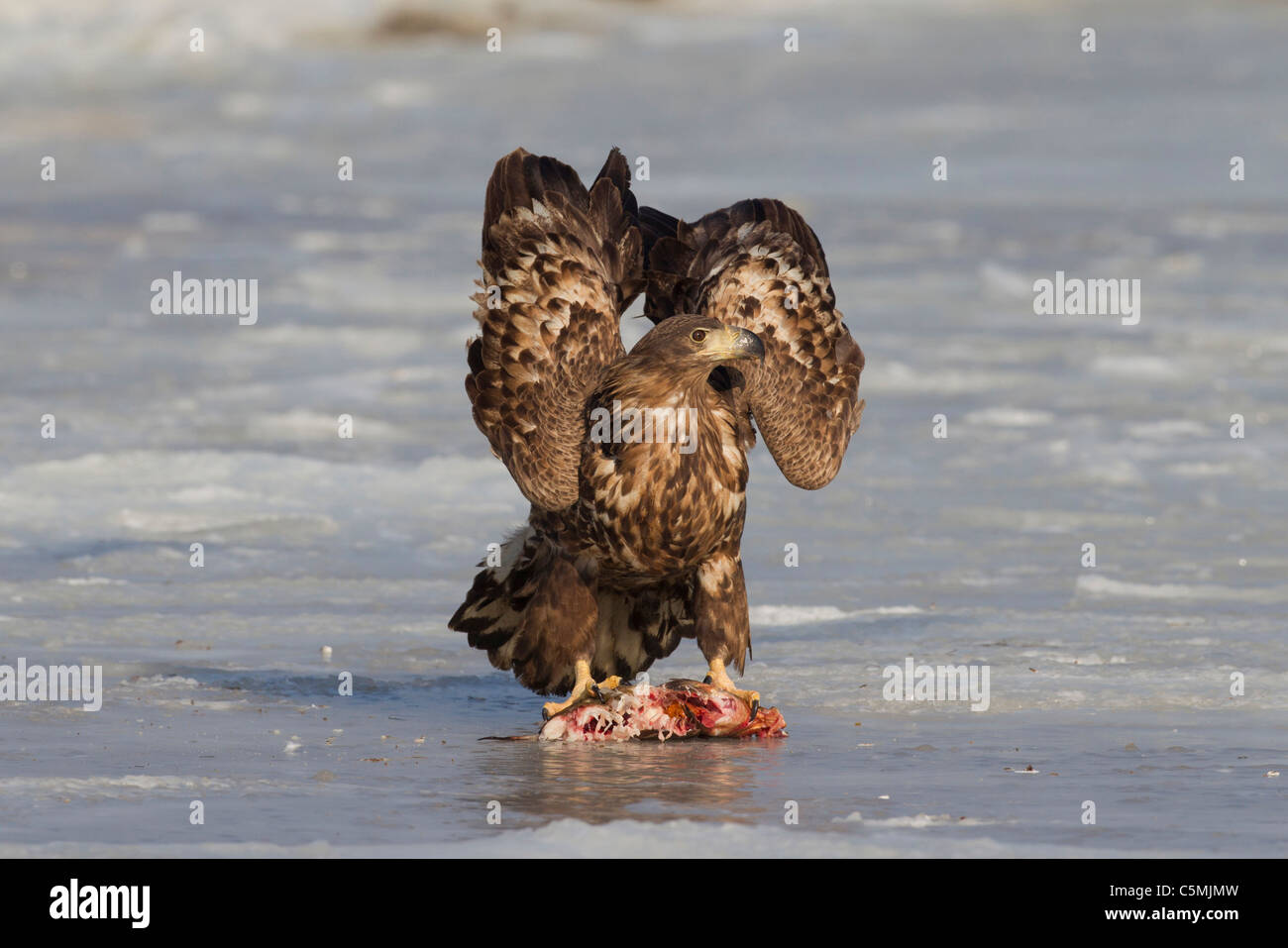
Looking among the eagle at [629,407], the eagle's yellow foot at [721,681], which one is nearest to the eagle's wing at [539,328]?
the eagle at [629,407]

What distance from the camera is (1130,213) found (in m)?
26.6

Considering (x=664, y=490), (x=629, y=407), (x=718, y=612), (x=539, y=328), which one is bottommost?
(x=718, y=612)

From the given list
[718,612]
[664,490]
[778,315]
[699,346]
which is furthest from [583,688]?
[778,315]

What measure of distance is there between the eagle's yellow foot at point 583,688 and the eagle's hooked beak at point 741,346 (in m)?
1.51

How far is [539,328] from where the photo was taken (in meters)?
9.38

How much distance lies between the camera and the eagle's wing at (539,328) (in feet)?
30.0

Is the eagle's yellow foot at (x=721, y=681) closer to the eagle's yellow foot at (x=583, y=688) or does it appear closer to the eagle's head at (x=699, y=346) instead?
the eagle's yellow foot at (x=583, y=688)

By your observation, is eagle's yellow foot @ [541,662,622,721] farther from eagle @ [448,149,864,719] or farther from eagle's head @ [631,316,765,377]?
eagle's head @ [631,316,765,377]

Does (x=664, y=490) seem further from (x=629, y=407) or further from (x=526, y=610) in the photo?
(x=526, y=610)

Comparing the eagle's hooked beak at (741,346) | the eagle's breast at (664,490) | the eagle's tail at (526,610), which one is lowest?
the eagle's tail at (526,610)

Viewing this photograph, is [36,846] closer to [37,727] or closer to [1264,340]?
[37,727]

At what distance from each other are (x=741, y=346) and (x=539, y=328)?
1.08 meters

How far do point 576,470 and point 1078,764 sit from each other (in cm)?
250

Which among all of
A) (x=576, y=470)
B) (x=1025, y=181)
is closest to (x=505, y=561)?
(x=576, y=470)
